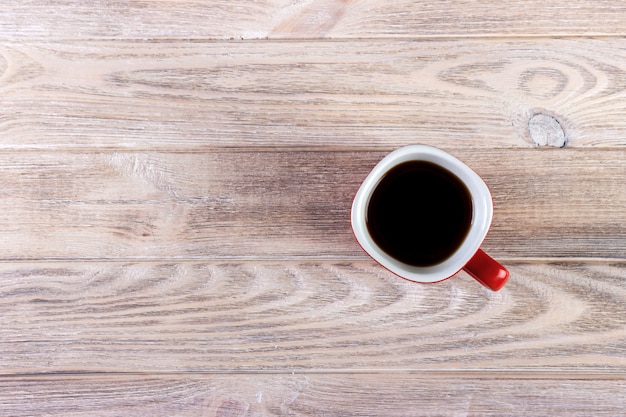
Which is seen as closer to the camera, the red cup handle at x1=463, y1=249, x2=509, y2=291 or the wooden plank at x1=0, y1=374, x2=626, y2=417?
the red cup handle at x1=463, y1=249, x2=509, y2=291

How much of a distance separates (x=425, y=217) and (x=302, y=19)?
266 mm

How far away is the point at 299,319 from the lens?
0.57 m

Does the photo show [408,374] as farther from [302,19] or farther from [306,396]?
[302,19]

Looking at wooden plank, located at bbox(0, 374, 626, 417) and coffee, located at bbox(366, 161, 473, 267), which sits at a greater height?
coffee, located at bbox(366, 161, 473, 267)

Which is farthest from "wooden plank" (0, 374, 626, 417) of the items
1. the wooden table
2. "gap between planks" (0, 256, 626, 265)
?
"gap between planks" (0, 256, 626, 265)

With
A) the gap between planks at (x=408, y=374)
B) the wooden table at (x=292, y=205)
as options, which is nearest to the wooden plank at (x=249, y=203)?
the wooden table at (x=292, y=205)

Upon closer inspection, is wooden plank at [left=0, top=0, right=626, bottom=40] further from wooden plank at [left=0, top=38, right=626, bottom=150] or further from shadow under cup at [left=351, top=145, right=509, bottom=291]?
shadow under cup at [left=351, top=145, right=509, bottom=291]

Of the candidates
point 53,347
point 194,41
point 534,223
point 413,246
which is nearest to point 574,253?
point 534,223

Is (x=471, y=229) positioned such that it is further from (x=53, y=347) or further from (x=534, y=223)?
(x=53, y=347)

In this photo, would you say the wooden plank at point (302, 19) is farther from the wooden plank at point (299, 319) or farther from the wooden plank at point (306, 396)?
the wooden plank at point (306, 396)

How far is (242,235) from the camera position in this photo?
572 millimetres

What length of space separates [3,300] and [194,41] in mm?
369

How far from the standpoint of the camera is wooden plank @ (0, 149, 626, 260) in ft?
1.84

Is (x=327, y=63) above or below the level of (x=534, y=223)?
above
